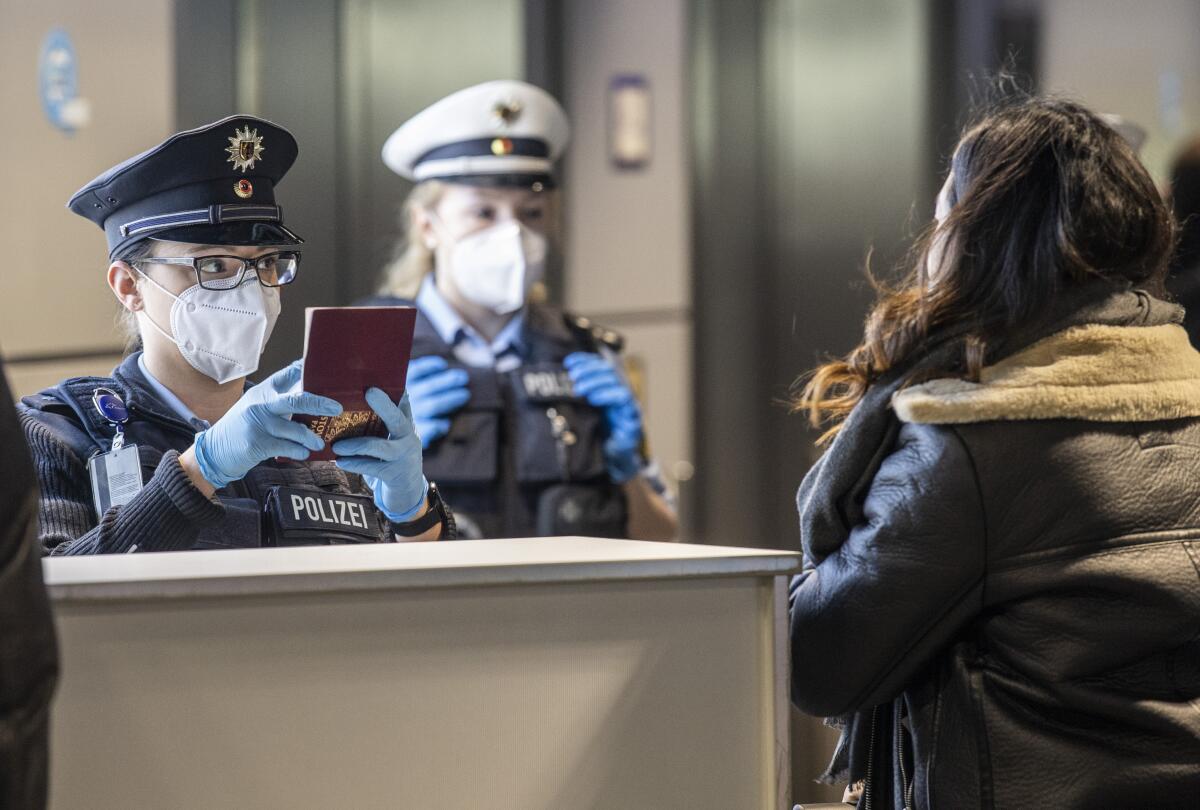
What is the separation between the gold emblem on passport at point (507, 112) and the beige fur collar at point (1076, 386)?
5.53 ft

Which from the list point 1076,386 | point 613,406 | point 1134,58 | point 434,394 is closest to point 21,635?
point 1076,386

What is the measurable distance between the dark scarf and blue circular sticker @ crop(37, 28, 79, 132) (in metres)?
2.03

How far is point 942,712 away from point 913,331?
0.40 meters

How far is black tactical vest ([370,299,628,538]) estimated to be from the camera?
9.52 ft

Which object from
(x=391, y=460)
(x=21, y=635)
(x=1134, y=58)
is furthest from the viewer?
(x=1134, y=58)

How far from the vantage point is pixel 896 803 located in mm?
1590

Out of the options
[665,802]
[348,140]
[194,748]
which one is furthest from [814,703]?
[348,140]

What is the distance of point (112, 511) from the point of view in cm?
148

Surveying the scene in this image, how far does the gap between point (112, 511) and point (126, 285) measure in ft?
0.85

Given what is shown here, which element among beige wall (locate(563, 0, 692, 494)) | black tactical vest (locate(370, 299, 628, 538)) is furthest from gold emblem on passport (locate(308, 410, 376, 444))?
beige wall (locate(563, 0, 692, 494))

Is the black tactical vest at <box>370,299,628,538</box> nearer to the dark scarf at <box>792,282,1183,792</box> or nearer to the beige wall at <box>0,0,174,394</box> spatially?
the beige wall at <box>0,0,174,394</box>

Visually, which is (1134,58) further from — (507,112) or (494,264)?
(494,264)

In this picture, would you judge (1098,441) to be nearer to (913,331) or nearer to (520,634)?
(913,331)

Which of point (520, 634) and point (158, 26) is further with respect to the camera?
point (158, 26)
